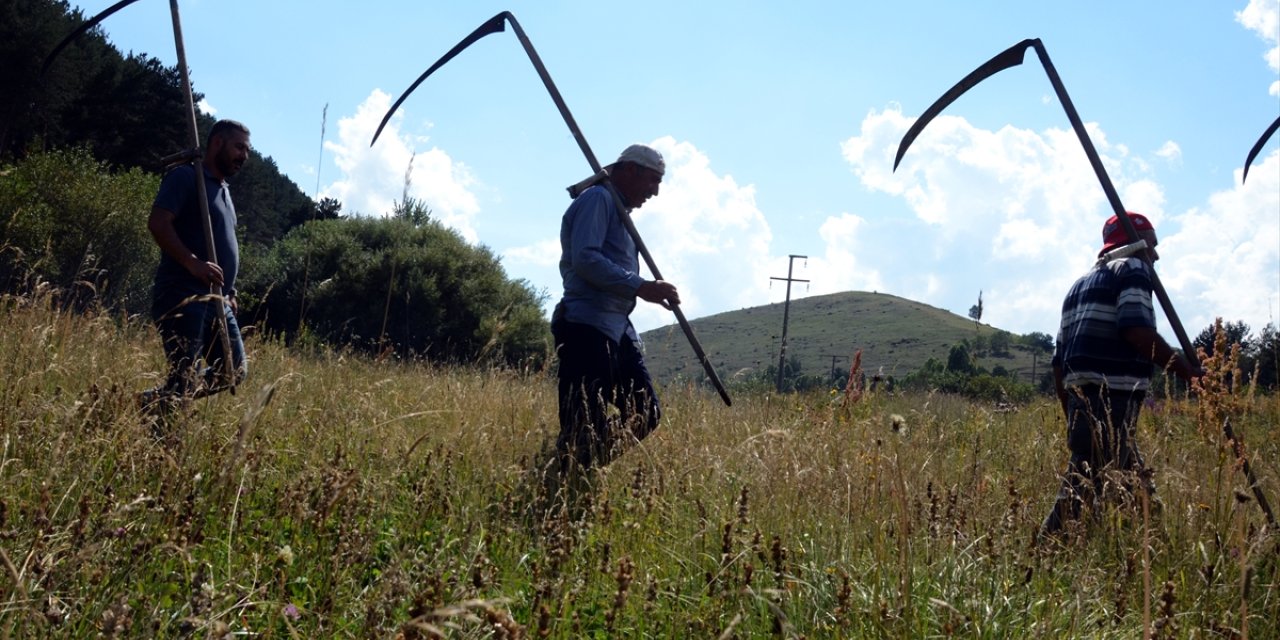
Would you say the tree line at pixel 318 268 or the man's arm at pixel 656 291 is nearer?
the man's arm at pixel 656 291

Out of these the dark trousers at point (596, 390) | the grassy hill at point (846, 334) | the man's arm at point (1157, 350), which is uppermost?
the grassy hill at point (846, 334)

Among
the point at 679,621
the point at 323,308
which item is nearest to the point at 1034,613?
the point at 679,621

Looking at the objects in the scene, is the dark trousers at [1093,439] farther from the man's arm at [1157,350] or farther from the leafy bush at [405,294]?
the leafy bush at [405,294]

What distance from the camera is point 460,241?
861 inches

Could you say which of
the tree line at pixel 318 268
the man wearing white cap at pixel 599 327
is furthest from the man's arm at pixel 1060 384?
the tree line at pixel 318 268

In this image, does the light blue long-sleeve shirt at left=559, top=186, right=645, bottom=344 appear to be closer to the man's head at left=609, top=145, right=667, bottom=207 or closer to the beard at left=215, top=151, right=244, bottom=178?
the man's head at left=609, top=145, right=667, bottom=207

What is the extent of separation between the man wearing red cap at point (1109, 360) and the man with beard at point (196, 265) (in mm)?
3547

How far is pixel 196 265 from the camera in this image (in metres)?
4.27

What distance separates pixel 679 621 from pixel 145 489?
1.55 metres

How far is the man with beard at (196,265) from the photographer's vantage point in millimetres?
4258

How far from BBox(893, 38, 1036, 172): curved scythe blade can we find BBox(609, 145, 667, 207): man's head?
1.15 metres

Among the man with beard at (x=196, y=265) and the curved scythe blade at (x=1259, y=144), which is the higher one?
the curved scythe blade at (x=1259, y=144)

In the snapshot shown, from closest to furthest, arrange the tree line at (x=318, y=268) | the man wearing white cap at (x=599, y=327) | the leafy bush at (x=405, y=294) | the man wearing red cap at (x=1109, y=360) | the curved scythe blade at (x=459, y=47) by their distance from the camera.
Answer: the man wearing red cap at (x=1109, y=360) < the man wearing white cap at (x=599, y=327) < the curved scythe blade at (x=459, y=47) < the tree line at (x=318, y=268) < the leafy bush at (x=405, y=294)

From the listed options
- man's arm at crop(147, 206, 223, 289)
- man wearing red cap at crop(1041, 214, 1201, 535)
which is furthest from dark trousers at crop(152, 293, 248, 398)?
man wearing red cap at crop(1041, 214, 1201, 535)
